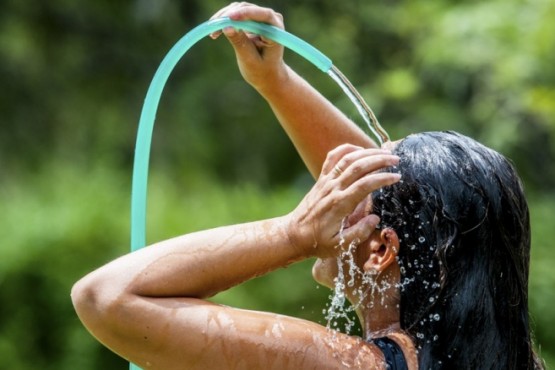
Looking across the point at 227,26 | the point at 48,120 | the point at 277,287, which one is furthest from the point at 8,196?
the point at 227,26

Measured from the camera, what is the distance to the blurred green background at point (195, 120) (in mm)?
7742

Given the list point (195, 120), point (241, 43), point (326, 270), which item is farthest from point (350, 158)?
point (195, 120)

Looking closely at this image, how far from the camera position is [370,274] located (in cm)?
298

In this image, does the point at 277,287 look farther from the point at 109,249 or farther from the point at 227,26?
the point at 227,26

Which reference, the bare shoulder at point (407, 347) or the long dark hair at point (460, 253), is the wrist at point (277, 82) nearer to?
the long dark hair at point (460, 253)

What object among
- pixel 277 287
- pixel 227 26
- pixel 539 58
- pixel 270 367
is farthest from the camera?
pixel 539 58

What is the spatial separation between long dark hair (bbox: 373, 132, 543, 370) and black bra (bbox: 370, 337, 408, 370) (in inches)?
2.3

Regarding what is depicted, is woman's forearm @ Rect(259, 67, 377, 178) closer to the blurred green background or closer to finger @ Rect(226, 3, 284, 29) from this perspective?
finger @ Rect(226, 3, 284, 29)

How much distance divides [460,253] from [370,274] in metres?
0.23

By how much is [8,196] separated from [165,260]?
6864 millimetres

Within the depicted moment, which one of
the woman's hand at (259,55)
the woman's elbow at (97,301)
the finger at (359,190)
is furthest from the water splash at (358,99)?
the woman's elbow at (97,301)

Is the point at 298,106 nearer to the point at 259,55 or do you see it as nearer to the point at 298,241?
the point at 259,55

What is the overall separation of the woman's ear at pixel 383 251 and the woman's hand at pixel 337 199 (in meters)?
0.09

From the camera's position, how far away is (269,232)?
2869 millimetres
